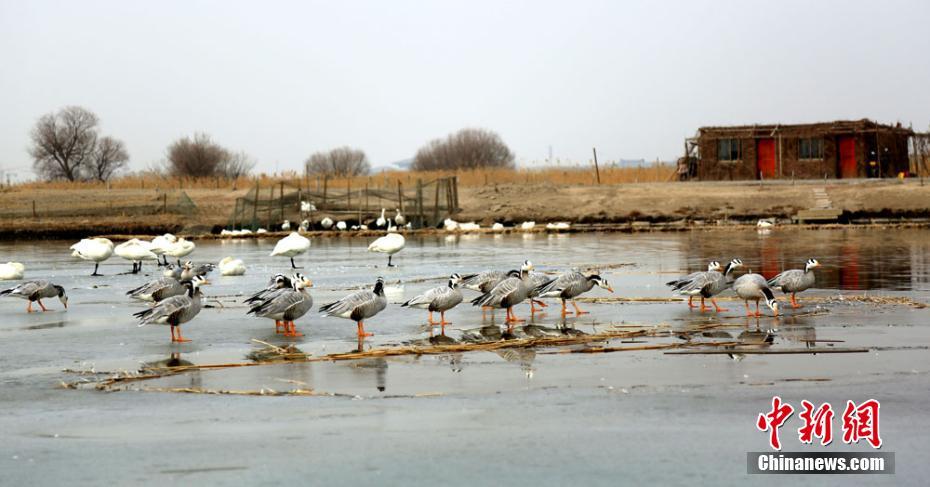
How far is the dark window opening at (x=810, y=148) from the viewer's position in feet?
225

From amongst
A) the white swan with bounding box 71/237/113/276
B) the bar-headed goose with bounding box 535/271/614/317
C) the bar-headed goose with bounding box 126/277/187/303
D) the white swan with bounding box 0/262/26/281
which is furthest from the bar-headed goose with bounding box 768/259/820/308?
the white swan with bounding box 71/237/113/276

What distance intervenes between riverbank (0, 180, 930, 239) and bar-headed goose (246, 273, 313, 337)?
3468 cm

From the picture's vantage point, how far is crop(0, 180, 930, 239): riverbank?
5247 cm

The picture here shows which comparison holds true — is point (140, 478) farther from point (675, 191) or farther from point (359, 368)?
point (675, 191)

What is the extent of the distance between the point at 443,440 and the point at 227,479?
190 centimetres

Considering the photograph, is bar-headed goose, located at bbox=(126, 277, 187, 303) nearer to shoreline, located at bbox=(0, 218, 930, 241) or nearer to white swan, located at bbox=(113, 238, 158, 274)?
white swan, located at bbox=(113, 238, 158, 274)

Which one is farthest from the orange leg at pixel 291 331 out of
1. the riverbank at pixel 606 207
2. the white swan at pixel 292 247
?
the riverbank at pixel 606 207

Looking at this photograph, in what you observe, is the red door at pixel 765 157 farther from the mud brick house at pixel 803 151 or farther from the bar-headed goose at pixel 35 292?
the bar-headed goose at pixel 35 292

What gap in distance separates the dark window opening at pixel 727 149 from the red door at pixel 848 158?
20.9 ft

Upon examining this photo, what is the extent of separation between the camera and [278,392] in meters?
11.2

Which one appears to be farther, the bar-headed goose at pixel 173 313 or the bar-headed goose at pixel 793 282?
the bar-headed goose at pixel 793 282

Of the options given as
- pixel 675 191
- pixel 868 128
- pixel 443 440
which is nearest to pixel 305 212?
pixel 675 191

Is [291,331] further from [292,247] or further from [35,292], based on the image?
[292,247]

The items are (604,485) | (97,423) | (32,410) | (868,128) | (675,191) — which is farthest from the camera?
(868,128)
